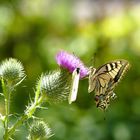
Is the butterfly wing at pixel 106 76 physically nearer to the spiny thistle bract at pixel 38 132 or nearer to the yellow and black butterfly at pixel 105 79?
the yellow and black butterfly at pixel 105 79

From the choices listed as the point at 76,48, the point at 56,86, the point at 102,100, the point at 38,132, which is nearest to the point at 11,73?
the point at 56,86

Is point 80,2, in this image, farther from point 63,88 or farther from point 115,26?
point 63,88

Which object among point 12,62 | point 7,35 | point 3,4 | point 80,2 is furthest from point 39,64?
point 80,2

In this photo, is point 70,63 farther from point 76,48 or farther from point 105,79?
point 76,48

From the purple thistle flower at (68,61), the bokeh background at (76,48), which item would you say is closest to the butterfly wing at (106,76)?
the purple thistle flower at (68,61)

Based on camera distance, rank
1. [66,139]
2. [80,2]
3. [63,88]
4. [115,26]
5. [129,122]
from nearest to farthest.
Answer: [63,88] < [66,139] < [129,122] < [115,26] < [80,2]

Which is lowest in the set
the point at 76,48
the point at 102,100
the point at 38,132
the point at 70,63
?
the point at 38,132
